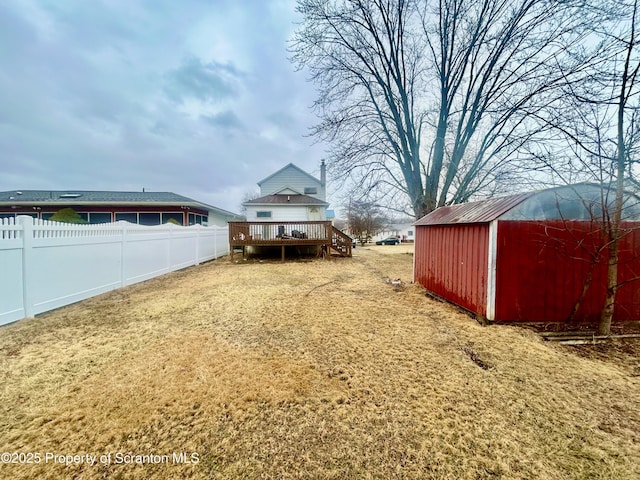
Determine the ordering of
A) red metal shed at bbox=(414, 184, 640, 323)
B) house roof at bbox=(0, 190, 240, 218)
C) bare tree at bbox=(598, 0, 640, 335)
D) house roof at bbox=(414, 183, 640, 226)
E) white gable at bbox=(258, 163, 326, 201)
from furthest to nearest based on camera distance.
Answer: white gable at bbox=(258, 163, 326, 201), house roof at bbox=(0, 190, 240, 218), red metal shed at bbox=(414, 184, 640, 323), house roof at bbox=(414, 183, 640, 226), bare tree at bbox=(598, 0, 640, 335)

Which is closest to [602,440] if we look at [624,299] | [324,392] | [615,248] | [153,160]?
[324,392]

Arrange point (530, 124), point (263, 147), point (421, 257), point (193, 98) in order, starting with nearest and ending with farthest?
1. point (421, 257)
2. point (530, 124)
3. point (193, 98)
4. point (263, 147)

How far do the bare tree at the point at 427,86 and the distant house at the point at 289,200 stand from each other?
153 inches

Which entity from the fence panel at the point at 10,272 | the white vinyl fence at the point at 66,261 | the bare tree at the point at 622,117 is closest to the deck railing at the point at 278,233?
the white vinyl fence at the point at 66,261

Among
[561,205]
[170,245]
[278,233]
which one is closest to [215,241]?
[278,233]

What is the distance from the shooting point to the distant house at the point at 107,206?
53.1ft

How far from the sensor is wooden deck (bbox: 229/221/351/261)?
11.3 metres

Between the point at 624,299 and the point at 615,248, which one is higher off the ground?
the point at 615,248

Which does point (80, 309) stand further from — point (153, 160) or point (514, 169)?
point (153, 160)

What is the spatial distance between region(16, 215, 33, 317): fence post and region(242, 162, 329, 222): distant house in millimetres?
12515

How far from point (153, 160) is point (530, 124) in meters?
30.3

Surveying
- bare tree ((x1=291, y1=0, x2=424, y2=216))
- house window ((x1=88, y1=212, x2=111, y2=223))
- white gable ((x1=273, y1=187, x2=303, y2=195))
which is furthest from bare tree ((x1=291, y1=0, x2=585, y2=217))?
house window ((x1=88, y1=212, x2=111, y2=223))

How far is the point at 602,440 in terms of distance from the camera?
6.03 feet

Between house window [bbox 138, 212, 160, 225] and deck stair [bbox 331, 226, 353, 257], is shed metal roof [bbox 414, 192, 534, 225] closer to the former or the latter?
deck stair [bbox 331, 226, 353, 257]
